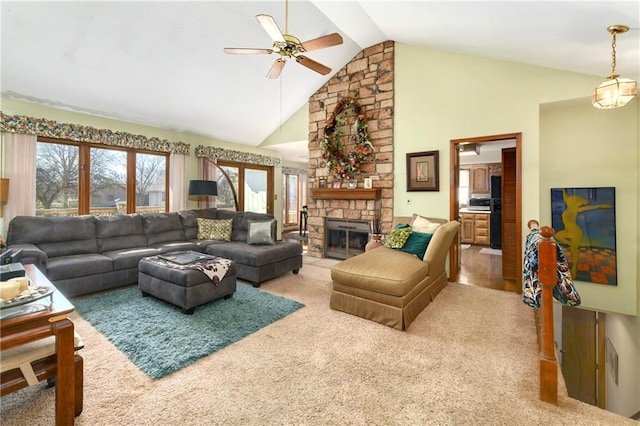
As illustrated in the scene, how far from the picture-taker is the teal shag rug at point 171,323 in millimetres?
2184

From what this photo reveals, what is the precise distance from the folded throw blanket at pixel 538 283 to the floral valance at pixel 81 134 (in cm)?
571

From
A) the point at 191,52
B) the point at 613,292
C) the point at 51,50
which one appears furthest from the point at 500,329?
the point at 51,50

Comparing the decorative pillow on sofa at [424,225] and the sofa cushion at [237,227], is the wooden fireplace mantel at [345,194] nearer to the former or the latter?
the decorative pillow on sofa at [424,225]

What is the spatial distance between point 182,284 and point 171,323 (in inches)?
14.1

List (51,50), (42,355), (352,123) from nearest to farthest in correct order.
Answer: (42,355)
(51,50)
(352,123)

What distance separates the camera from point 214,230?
4934mm

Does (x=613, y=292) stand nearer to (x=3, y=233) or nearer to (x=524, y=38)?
(x=524, y=38)

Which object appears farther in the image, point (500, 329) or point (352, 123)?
point (352, 123)

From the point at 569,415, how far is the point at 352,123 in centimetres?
466

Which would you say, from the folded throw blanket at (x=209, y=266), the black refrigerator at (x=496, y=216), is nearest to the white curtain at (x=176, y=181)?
the folded throw blanket at (x=209, y=266)

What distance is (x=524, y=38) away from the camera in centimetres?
287

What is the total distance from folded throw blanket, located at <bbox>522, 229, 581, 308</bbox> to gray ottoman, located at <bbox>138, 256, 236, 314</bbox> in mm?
2706

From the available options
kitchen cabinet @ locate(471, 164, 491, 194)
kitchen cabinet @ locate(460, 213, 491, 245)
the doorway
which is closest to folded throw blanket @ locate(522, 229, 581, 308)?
the doorway

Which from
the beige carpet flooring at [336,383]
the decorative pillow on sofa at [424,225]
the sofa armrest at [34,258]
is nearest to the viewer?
the beige carpet flooring at [336,383]
